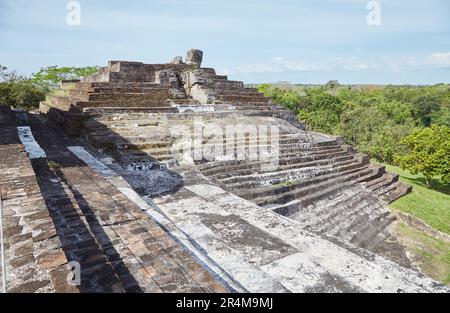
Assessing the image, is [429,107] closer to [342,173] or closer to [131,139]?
[342,173]

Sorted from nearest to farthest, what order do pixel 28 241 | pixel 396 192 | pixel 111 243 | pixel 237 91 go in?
pixel 28 241 < pixel 111 243 < pixel 396 192 < pixel 237 91

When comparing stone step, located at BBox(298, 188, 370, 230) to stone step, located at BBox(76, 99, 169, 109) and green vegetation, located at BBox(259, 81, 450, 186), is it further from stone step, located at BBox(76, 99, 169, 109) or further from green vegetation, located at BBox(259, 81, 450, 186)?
green vegetation, located at BBox(259, 81, 450, 186)

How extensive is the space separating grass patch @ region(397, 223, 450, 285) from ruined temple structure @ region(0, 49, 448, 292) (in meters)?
0.30

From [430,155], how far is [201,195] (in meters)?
12.3

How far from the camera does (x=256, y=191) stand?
5.66 metres

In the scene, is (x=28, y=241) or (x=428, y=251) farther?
(x=428, y=251)

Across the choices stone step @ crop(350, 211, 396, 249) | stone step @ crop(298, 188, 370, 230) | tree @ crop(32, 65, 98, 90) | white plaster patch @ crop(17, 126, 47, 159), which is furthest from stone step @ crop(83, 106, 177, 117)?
tree @ crop(32, 65, 98, 90)

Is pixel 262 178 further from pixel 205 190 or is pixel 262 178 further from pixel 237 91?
pixel 237 91

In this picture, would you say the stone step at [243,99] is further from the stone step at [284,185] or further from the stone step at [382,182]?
the stone step at [382,182]

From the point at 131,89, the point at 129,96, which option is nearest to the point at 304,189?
the point at 129,96

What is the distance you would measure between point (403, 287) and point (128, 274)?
2409 mm

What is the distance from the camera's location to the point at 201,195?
16.0ft
